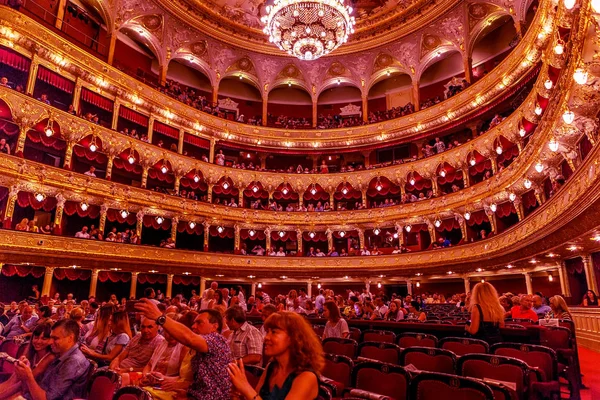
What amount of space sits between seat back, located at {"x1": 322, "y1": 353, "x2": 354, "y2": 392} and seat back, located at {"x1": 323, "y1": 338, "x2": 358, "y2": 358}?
0.88 m

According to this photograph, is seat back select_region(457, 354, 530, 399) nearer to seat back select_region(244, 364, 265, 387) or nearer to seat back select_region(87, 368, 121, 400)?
seat back select_region(244, 364, 265, 387)

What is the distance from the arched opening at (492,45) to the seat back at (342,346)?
743 inches

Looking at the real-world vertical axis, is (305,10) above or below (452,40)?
below

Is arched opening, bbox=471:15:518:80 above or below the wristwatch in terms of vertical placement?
above

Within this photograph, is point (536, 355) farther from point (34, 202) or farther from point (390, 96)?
point (390, 96)

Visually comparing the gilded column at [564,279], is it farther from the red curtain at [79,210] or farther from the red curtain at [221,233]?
the red curtain at [79,210]

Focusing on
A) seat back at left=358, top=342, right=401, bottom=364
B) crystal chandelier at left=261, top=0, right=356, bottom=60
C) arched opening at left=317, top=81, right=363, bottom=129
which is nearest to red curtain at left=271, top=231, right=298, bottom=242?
arched opening at left=317, top=81, right=363, bottom=129

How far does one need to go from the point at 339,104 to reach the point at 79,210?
57.1ft

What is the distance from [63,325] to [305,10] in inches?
457

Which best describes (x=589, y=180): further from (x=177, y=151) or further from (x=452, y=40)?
(x=177, y=151)

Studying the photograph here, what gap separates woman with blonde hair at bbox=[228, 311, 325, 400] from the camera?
2.12m

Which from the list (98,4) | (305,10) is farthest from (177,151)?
(305,10)

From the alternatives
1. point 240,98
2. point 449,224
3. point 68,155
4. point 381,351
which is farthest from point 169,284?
point 381,351

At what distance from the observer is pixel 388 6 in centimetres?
2133
